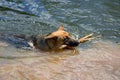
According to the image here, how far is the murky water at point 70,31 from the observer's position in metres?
5.18

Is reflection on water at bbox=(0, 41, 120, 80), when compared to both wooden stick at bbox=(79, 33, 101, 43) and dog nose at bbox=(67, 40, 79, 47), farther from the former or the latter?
wooden stick at bbox=(79, 33, 101, 43)

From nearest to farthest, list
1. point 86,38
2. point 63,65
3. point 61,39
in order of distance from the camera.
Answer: point 63,65 → point 61,39 → point 86,38

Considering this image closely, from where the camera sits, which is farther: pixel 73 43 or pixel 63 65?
pixel 73 43

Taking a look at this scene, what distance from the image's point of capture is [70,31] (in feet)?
25.6

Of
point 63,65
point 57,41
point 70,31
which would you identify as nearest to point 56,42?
point 57,41

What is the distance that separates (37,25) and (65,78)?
11.2ft

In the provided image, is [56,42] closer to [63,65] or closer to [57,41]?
[57,41]

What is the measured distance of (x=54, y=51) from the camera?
6.45 meters

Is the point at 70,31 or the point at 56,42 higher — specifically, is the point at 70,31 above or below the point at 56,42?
below

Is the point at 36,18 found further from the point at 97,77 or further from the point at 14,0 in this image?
the point at 97,77

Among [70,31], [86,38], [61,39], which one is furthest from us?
[70,31]

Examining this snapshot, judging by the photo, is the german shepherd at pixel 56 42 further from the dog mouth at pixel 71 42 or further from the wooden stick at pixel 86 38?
the wooden stick at pixel 86 38

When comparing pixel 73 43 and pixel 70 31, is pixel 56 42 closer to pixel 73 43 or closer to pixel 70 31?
pixel 73 43

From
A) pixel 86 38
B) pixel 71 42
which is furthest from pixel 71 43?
pixel 86 38
